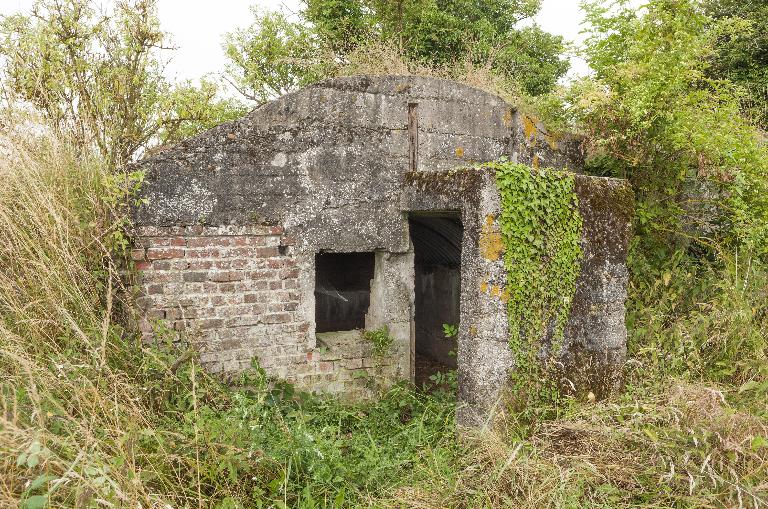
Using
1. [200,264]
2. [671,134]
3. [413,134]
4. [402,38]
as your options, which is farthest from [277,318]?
[402,38]

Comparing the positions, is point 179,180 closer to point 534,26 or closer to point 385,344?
point 385,344

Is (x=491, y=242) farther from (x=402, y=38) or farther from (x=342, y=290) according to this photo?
(x=402, y=38)

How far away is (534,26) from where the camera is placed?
17.3 metres

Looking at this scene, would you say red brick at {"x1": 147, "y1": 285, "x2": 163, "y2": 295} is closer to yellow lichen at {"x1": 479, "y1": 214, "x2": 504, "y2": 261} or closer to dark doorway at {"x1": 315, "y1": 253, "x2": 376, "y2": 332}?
yellow lichen at {"x1": 479, "y1": 214, "x2": 504, "y2": 261}

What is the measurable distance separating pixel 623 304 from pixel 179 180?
12.7 feet

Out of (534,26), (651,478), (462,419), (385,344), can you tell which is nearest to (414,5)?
(534,26)

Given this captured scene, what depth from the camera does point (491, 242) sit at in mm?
4121

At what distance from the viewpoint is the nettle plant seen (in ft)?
13.6

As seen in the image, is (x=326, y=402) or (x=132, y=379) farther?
(x=326, y=402)

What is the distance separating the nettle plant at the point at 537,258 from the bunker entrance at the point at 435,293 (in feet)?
7.46

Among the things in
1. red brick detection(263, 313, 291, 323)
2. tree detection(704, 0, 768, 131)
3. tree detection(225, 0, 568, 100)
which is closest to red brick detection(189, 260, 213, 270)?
red brick detection(263, 313, 291, 323)

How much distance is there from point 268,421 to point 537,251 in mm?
2431

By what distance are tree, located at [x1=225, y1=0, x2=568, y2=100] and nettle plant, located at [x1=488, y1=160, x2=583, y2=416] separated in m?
10.3

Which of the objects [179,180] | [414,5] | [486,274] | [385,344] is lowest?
[385,344]
